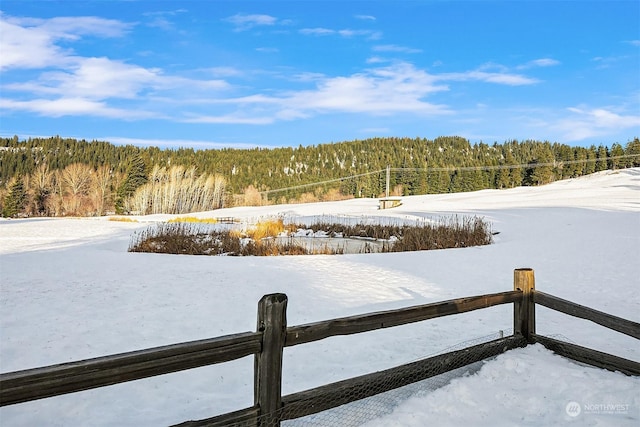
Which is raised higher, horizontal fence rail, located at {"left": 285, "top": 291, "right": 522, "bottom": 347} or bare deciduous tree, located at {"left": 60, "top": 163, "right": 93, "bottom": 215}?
bare deciduous tree, located at {"left": 60, "top": 163, "right": 93, "bottom": 215}

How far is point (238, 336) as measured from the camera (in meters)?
2.85

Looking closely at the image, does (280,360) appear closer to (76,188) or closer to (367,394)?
(367,394)

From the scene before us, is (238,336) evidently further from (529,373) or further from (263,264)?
(263,264)

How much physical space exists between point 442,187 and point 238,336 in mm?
88194

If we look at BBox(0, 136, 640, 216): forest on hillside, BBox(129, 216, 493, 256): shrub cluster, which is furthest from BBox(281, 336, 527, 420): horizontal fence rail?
BBox(0, 136, 640, 216): forest on hillside

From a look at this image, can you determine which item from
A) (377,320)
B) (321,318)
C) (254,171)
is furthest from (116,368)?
(254,171)

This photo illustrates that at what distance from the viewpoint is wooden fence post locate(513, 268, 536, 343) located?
4.85 metres

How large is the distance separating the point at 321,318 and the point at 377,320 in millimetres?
3518

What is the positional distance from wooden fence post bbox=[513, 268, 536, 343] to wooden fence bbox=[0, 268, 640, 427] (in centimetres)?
1

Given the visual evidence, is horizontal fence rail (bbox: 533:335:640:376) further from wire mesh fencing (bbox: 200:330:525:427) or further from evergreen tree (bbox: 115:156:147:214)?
evergreen tree (bbox: 115:156:147:214)

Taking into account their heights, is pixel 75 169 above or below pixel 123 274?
above

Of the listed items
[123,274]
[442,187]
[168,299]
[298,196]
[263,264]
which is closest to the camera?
[168,299]

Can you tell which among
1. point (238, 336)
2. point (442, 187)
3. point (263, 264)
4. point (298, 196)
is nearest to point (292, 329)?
point (238, 336)
